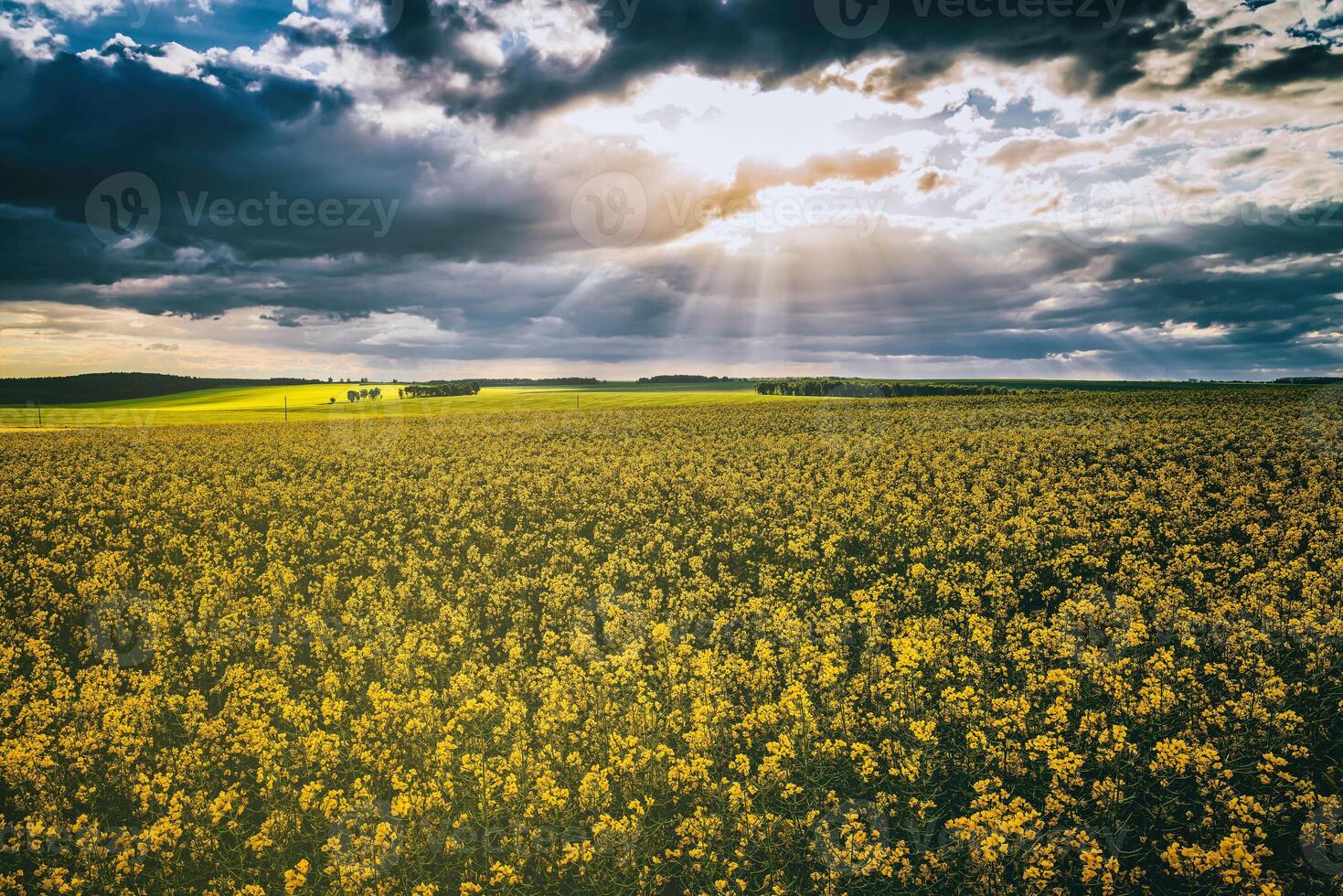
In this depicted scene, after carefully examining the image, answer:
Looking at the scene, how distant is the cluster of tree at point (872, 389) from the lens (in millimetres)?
93812

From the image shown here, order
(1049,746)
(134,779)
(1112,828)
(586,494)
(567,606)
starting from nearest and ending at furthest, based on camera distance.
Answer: (1112,828) → (1049,746) → (134,779) → (567,606) → (586,494)

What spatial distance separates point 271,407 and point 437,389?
37.2 m

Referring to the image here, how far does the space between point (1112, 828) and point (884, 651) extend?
197 inches

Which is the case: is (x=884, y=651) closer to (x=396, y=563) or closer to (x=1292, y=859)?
(x=1292, y=859)

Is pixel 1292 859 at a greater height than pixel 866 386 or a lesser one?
lesser

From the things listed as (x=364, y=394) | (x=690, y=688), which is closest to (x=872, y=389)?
(x=690, y=688)

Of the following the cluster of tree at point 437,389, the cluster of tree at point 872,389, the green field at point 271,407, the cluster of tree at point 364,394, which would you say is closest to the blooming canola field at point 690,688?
the green field at point 271,407

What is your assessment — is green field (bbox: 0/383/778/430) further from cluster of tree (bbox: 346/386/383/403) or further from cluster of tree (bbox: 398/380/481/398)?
cluster of tree (bbox: 398/380/481/398)

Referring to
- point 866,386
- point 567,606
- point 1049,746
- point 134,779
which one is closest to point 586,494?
point 567,606

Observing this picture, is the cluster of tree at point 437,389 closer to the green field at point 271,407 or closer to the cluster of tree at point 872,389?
the green field at point 271,407

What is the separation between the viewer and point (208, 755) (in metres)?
10.0

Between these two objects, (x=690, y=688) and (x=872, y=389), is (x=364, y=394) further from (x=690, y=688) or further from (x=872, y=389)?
(x=690, y=688)

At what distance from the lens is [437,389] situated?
13612cm

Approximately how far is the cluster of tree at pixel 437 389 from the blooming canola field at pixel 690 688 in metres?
110
